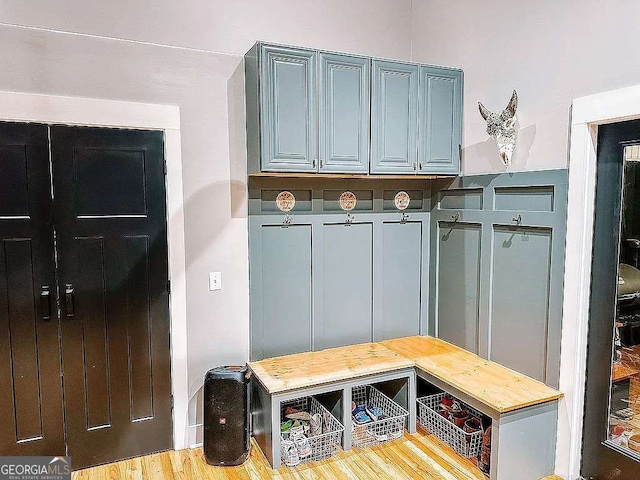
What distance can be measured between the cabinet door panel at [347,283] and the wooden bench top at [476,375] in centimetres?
30

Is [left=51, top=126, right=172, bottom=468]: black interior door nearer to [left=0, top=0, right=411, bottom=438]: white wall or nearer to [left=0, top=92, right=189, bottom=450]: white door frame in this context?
[left=0, top=92, right=189, bottom=450]: white door frame

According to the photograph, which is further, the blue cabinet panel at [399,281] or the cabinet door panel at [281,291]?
the blue cabinet panel at [399,281]

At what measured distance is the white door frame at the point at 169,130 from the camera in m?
2.46

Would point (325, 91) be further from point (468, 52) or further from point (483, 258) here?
point (483, 258)

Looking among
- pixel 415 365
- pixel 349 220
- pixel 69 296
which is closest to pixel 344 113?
pixel 349 220

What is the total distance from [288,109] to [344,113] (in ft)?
1.26

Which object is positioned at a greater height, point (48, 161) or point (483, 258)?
point (48, 161)

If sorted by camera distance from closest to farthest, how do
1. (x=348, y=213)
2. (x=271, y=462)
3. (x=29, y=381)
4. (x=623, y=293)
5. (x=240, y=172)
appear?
1. (x=623, y=293)
2. (x=29, y=381)
3. (x=271, y=462)
4. (x=240, y=172)
5. (x=348, y=213)

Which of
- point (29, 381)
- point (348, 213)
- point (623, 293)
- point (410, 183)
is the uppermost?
point (410, 183)

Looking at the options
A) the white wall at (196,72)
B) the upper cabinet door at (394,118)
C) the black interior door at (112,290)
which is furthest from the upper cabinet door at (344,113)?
the black interior door at (112,290)

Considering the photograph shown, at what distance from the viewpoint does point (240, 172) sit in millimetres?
3000

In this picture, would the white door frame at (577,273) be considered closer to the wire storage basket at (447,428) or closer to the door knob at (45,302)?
the wire storage basket at (447,428)

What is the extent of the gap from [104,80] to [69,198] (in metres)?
0.72

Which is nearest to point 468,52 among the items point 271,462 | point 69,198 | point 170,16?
point 170,16
